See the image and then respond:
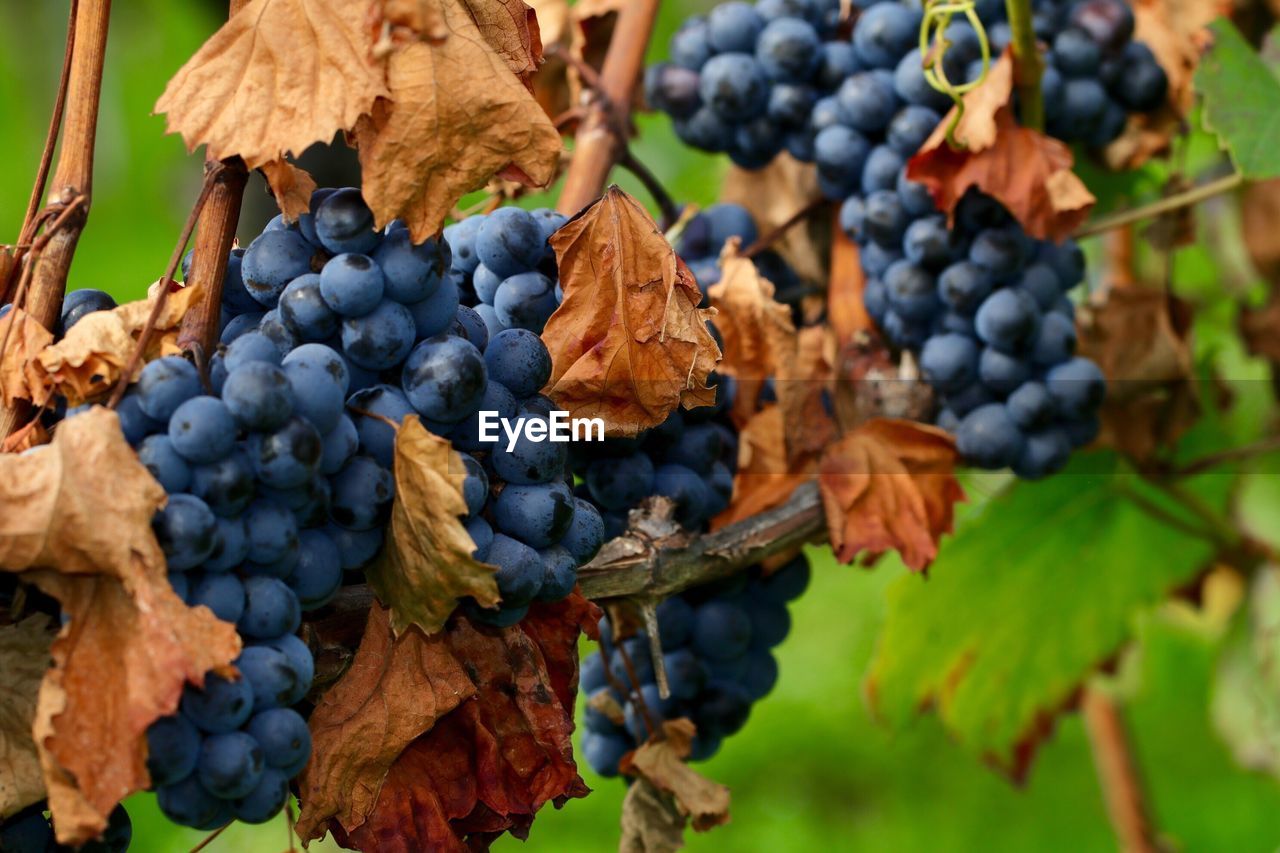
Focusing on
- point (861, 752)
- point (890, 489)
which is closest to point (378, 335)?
point (890, 489)

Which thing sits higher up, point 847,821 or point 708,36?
point 708,36

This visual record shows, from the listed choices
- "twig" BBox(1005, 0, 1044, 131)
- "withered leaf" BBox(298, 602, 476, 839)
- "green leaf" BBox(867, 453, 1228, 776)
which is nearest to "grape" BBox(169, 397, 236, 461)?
"withered leaf" BBox(298, 602, 476, 839)

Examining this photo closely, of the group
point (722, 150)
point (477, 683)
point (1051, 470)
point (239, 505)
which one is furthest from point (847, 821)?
point (239, 505)

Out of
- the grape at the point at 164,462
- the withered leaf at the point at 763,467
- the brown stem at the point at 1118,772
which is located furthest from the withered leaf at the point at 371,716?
the brown stem at the point at 1118,772

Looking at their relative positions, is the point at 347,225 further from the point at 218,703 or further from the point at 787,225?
the point at 787,225

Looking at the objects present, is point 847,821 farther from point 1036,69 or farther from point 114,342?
point 114,342

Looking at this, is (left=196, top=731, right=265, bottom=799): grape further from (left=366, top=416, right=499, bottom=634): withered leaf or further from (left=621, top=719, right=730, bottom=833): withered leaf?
(left=621, top=719, right=730, bottom=833): withered leaf
